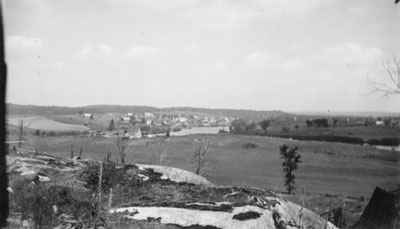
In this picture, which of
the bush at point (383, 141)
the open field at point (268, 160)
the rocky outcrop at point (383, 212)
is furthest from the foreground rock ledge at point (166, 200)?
the bush at point (383, 141)

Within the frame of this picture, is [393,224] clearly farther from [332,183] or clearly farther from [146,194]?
[332,183]

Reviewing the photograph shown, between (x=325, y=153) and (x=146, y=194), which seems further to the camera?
(x=325, y=153)

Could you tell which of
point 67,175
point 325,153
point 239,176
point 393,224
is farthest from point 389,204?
point 325,153

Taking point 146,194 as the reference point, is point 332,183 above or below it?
below

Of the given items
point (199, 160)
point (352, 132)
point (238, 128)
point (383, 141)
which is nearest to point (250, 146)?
point (238, 128)

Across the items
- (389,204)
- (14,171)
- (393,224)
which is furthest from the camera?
(14,171)

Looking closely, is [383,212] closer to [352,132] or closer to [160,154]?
[160,154]
